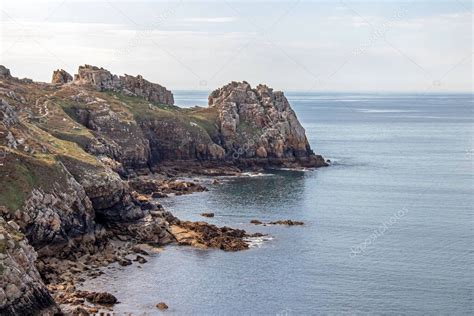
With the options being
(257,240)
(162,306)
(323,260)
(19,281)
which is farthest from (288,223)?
(19,281)

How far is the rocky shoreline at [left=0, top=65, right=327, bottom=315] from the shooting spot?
78.6 m

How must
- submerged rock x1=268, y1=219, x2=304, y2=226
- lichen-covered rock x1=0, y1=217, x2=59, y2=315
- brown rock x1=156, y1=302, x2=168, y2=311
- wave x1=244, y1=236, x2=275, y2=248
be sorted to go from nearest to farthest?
1. lichen-covered rock x1=0, y1=217, x2=59, y2=315
2. brown rock x1=156, y1=302, x2=168, y2=311
3. wave x1=244, y1=236, x2=275, y2=248
4. submerged rock x1=268, y1=219, x2=304, y2=226

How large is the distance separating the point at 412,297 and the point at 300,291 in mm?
13024

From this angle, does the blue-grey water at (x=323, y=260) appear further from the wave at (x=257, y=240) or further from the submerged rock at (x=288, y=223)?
the submerged rock at (x=288, y=223)

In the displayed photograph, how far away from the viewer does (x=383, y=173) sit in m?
183

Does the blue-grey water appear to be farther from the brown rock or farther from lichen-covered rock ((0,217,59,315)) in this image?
lichen-covered rock ((0,217,59,315))

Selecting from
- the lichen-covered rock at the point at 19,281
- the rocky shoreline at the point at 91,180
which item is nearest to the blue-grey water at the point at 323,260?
the rocky shoreline at the point at 91,180

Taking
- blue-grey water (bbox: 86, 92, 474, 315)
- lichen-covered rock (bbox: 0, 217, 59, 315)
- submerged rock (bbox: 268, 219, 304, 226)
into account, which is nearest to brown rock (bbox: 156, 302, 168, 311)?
blue-grey water (bbox: 86, 92, 474, 315)

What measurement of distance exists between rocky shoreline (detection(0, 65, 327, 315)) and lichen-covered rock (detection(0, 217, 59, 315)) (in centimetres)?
13

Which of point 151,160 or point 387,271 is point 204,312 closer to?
point 387,271

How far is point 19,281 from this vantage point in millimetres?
67875

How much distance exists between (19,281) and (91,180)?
1665 inches

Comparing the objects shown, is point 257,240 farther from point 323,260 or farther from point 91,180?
point 91,180

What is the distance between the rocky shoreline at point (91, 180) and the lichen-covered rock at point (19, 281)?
5.3 inches
